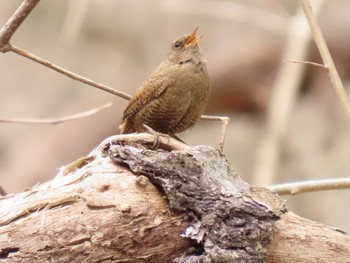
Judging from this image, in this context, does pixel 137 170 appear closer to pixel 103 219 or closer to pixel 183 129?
pixel 103 219

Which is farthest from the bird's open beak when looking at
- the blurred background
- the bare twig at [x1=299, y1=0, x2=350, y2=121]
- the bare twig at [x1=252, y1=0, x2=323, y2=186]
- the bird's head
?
the blurred background

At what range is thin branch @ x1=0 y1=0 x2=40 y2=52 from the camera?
220 centimetres

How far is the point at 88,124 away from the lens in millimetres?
6562

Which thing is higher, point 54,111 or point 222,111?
point 222,111

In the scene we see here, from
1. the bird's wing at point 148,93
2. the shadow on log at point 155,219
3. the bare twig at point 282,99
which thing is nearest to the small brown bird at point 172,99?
the bird's wing at point 148,93

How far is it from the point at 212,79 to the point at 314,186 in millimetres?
3826

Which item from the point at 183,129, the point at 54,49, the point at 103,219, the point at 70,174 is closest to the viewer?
the point at 103,219

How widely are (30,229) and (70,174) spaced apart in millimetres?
250

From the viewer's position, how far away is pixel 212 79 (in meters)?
6.51

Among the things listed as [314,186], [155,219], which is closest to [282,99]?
[314,186]

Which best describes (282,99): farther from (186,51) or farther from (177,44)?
(186,51)

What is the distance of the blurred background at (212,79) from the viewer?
253 inches

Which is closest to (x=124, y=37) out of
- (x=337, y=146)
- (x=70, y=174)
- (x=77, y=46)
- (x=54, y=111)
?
(x=77, y=46)

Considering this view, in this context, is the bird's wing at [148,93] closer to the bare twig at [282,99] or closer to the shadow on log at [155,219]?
the shadow on log at [155,219]
